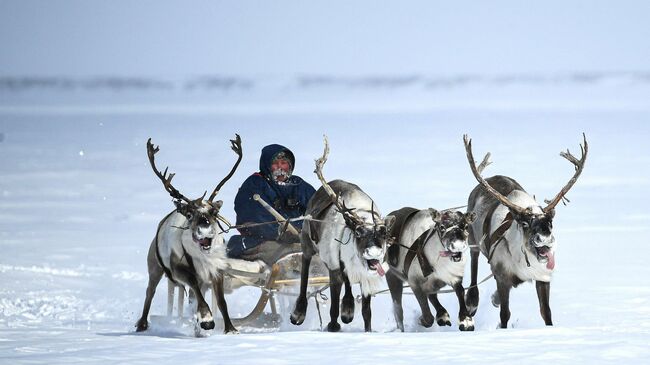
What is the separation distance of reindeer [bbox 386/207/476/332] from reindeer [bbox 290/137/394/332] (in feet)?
1.33

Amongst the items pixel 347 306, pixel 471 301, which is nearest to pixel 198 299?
pixel 347 306

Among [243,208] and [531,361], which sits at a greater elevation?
[243,208]

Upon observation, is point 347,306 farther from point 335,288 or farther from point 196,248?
point 196,248

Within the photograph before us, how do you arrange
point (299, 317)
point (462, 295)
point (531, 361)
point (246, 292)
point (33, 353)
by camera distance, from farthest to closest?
point (246, 292)
point (299, 317)
point (462, 295)
point (33, 353)
point (531, 361)

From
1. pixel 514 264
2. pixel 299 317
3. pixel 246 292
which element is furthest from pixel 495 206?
pixel 246 292

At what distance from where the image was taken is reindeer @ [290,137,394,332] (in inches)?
586

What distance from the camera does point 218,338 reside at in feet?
48.9

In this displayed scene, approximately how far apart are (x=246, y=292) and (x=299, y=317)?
3.29 metres

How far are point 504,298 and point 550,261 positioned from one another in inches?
33.3

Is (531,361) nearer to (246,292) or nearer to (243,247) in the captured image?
(243,247)

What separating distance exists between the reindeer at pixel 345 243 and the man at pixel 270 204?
878mm

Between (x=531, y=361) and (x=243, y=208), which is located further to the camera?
(x=243, y=208)

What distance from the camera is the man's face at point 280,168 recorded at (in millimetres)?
17078

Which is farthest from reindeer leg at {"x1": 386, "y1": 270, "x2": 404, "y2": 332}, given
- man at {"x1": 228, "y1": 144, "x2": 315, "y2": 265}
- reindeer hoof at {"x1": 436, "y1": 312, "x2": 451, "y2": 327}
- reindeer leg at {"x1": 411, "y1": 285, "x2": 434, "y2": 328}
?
man at {"x1": 228, "y1": 144, "x2": 315, "y2": 265}
